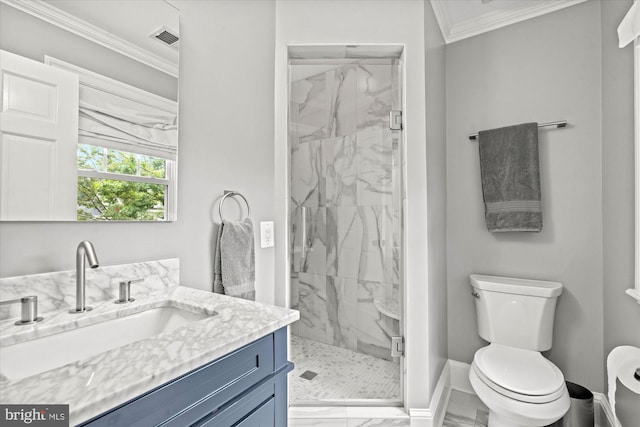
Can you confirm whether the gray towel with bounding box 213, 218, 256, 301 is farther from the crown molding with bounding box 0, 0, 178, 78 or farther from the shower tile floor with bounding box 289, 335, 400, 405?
the shower tile floor with bounding box 289, 335, 400, 405

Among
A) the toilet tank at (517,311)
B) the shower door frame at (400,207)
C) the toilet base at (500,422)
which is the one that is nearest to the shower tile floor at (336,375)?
the shower door frame at (400,207)

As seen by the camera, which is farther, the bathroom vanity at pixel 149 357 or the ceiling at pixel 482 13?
the ceiling at pixel 482 13

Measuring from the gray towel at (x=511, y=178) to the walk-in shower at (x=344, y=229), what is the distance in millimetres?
584

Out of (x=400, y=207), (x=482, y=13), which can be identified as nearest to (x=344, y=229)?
(x=400, y=207)

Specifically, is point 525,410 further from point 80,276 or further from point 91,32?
point 91,32

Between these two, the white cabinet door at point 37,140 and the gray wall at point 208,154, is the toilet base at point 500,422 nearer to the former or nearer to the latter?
the gray wall at point 208,154

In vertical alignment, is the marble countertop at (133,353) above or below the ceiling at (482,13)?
below

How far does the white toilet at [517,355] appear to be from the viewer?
1356mm

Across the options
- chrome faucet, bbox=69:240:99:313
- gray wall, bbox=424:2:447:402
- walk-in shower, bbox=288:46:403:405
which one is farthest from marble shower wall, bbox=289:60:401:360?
chrome faucet, bbox=69:240:99:313

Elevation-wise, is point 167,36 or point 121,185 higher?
point 167,36

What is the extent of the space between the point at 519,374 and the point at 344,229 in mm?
1397

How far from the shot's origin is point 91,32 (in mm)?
1046

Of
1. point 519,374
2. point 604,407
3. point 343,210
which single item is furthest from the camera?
point 343,210

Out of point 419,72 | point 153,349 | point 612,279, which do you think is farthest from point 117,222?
point 612,279
